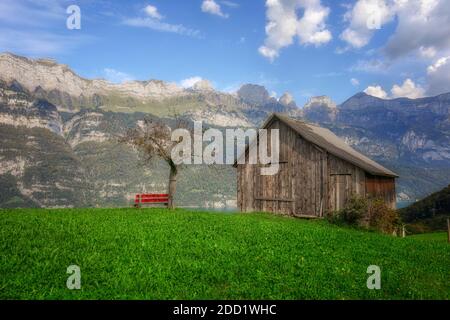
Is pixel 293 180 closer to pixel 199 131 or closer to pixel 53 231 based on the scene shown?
pixel 199 131

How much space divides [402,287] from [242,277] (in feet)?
16.8

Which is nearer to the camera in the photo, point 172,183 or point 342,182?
point 342,182

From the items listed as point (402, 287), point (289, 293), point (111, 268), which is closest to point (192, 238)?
point (111, 268)

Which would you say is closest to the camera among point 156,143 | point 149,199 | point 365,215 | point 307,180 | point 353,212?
point 353,212

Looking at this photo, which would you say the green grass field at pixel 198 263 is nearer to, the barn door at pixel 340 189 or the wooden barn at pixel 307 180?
the barn door at pixel 340 189

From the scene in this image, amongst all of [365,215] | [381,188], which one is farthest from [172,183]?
[381,188]

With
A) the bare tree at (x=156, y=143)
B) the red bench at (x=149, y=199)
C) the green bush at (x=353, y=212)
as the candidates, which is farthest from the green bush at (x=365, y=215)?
the bare tree at (x=156, y=143)

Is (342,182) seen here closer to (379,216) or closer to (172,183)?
(379,216)

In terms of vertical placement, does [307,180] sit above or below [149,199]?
above

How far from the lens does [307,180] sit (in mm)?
32781

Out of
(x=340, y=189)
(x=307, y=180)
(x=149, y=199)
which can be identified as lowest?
(x=149, y=199)

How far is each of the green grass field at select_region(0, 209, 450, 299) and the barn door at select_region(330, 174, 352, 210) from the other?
1134 centimetres

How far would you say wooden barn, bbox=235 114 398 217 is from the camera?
100 feet

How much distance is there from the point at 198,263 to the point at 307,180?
22084 millimetres
